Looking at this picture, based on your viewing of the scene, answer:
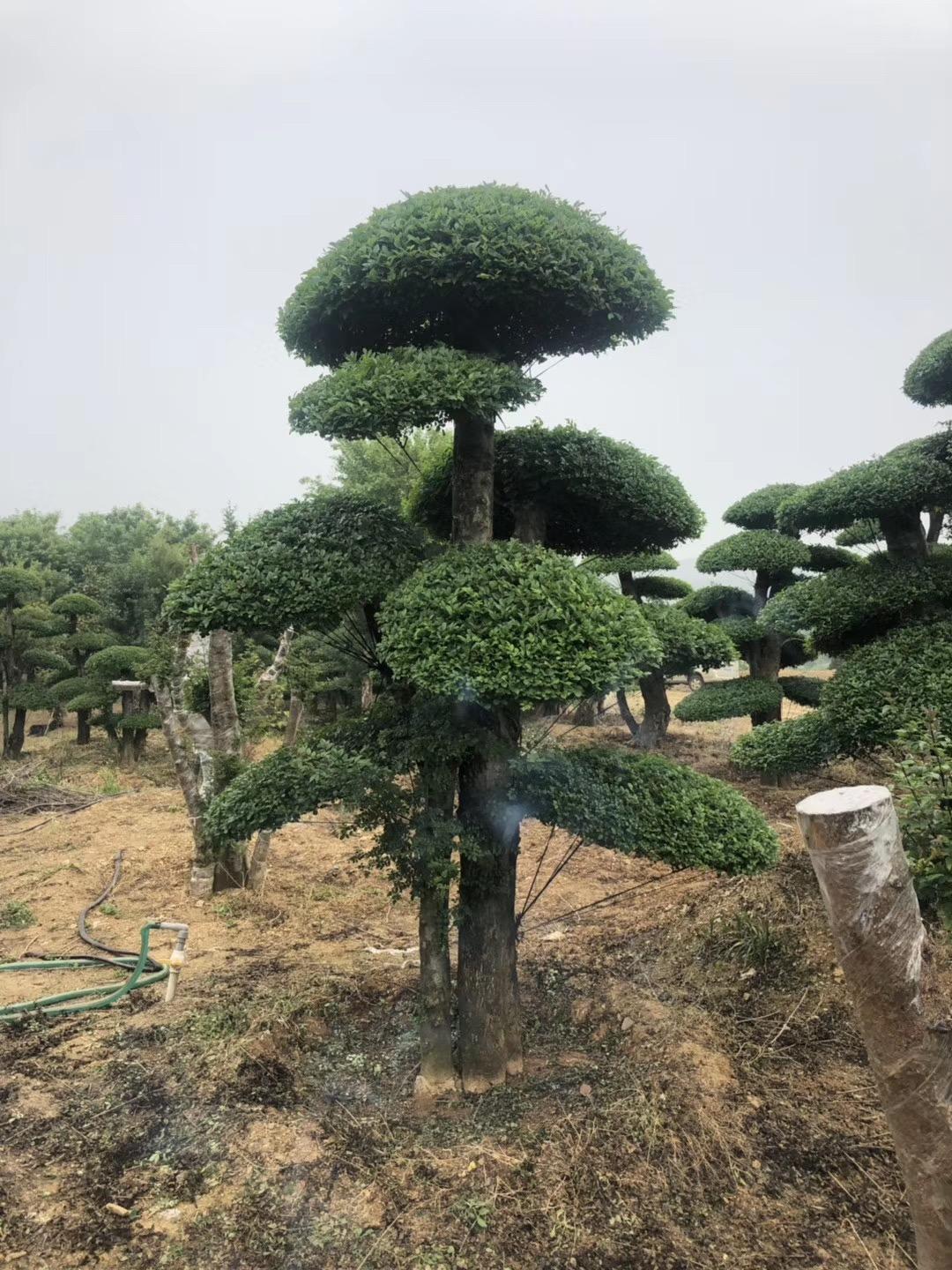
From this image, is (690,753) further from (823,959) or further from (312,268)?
(312,268)

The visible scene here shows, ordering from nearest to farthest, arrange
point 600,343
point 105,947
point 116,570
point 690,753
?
point 600,343
point 105,947
point 690,753
point 116,570

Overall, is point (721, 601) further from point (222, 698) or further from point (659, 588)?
point (222, 698)

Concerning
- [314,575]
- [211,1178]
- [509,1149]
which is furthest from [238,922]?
[314,575]

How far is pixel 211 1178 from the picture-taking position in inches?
147

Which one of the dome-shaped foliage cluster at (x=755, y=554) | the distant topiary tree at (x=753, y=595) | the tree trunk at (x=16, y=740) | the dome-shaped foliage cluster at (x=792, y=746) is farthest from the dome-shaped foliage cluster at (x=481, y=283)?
the tree trunk at (x=16, y=740)

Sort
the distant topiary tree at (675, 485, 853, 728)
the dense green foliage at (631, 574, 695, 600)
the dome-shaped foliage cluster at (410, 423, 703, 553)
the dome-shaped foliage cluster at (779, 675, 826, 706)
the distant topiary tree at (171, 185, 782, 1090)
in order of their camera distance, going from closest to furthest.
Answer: the distant topiary tree at (171, 185, 782, 1090)
the dome-shaped foliage cluster at (410, 423, 703, 553)
the distant topiary tree at (675, 485, 853, 728)
the dome-shaped foliage cluster at (779, 675, 826, 706)
the dense green foliage at (631, 574, 695, 600)

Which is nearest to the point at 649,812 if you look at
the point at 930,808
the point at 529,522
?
the point at 930,808

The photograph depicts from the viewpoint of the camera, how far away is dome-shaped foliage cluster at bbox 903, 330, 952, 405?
5.50 m

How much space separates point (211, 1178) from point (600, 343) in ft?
16.0

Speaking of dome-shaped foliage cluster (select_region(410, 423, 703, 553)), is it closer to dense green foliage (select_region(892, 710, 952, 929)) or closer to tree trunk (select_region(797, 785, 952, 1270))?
dense green foliage (select_region(892, 710, 952, 929))

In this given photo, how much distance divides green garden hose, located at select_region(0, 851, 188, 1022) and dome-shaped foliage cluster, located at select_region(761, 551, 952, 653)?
5328 millimetres

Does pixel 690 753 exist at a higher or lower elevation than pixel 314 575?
lower

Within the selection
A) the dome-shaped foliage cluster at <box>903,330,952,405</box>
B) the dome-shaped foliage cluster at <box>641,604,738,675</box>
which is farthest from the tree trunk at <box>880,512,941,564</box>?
the dome-shaped foliage cluster at <box>641,604,738,675</box>

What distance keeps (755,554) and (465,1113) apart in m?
10.3
